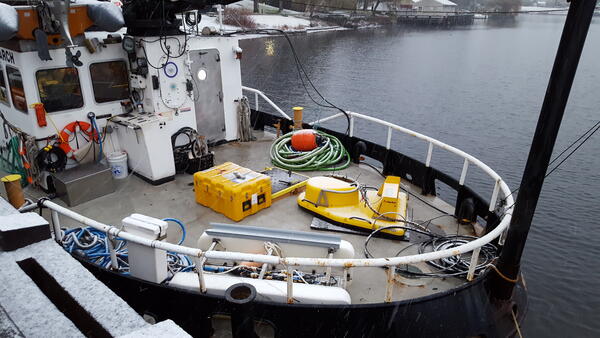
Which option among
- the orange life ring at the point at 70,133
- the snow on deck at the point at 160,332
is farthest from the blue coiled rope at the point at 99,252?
the snow on deck at the point at 160,332

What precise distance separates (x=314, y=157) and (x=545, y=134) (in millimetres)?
4349

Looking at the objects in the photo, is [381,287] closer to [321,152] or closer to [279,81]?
[321,152]

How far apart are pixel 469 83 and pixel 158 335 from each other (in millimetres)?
27569

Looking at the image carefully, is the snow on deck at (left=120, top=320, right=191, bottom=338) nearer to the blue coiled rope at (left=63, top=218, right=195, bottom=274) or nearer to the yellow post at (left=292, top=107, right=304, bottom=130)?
the blue coiled rope at (left=63, top=218, right=195, bottom=274)

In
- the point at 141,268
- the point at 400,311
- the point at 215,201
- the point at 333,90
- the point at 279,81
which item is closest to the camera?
the point at 400,311

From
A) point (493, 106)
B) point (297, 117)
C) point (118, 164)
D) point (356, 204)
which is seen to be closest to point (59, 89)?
point (118, 164)

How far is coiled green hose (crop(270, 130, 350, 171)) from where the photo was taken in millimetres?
7734

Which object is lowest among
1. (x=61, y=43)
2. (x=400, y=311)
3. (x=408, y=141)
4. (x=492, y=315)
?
(x=408, y=141)

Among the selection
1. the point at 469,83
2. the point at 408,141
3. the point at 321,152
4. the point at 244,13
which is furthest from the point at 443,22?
the point at 321,152

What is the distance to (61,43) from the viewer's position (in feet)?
21.5

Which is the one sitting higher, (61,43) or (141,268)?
(61,43)

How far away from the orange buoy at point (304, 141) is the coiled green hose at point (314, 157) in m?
0.12

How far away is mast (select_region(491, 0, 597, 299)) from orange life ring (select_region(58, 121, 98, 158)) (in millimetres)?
6378

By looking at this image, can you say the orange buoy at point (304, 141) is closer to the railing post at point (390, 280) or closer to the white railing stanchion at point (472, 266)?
the white railing stanchion at point (472, 266)
